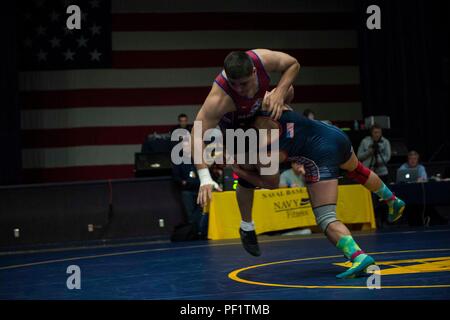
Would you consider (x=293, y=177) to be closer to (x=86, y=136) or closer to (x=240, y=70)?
(x=86, y=136)

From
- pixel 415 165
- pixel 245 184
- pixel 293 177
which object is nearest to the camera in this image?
pixel 245 184

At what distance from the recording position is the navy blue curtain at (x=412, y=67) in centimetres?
1287

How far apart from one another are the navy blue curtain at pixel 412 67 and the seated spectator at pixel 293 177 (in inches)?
131

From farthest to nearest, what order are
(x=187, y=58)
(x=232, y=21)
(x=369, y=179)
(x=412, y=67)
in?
1. (x=232, y=21)
2. (x=187, y=58)
3. (x=412, y=67)
4. (x=369, y=179)

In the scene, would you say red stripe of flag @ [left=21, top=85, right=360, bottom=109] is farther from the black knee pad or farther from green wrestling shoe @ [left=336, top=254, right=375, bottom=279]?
green wrestling shoe @ [left=336, top=254, right=375, bottom=279]

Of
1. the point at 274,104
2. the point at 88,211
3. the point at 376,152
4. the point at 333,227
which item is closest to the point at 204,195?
the point at 274,104

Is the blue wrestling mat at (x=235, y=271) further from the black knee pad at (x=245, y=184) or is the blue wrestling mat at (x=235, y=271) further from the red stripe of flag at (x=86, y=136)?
the red stripe of flag at (x=86, y=136)

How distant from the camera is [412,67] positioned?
12992 millimetres

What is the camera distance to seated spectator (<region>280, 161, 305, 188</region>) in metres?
10.0

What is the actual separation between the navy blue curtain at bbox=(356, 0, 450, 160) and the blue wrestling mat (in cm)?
488

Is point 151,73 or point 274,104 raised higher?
point 151,73

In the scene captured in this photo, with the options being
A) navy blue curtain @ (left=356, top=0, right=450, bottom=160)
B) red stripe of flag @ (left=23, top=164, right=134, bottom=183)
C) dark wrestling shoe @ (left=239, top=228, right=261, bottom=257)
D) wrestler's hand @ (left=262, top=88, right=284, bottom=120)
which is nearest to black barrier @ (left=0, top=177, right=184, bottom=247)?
red stripe of flag @ (left=23, top=164, right=134, bottom=183)

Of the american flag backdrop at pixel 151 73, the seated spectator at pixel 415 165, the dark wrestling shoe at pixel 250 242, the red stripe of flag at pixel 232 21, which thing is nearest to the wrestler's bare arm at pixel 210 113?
the dark wrestling shoe at pixel 250 242

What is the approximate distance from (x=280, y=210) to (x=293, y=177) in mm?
629
